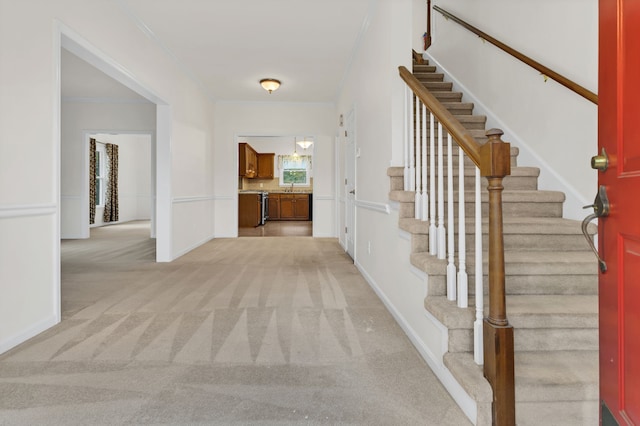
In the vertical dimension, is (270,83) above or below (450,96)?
above

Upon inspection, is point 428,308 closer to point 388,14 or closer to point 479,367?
point 479,367

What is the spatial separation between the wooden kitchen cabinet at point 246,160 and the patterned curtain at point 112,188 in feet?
11.7

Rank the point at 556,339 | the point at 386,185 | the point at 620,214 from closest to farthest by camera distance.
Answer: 1. the point at 620,214
2. the point at 556,339
3. the point at 386,185

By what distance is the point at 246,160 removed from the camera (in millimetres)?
9555

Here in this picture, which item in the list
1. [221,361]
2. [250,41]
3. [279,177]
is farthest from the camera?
[279,177]

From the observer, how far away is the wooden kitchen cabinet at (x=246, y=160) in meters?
9.20

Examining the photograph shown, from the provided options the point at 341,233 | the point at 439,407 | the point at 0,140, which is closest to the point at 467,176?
the point at 439,407

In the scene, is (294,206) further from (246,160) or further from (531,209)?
(531,209)

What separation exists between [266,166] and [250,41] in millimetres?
8049

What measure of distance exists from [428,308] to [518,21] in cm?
266

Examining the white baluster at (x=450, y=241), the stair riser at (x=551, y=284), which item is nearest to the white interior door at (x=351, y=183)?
the stair riser at (x=551, y=284)

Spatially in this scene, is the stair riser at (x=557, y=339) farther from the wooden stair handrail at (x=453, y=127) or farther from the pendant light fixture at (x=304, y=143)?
the pendant light fixture at (x=304, y=143)

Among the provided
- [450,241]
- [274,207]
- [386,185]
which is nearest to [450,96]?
[386,185]

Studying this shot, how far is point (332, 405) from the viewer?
1.36 m
